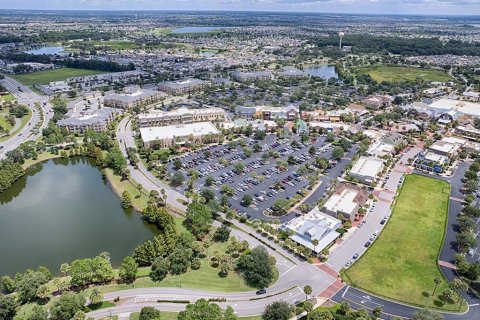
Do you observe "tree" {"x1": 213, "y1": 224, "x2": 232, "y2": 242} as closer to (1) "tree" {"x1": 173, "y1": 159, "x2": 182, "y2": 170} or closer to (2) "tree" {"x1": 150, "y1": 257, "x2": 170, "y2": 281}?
(2) "tree" {"x1": 150, "y1": 257, "x2": 170, "y2": 281}

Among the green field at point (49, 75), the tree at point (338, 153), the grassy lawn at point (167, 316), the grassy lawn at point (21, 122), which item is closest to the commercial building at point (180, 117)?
the grassy lawn at point (21, 122)

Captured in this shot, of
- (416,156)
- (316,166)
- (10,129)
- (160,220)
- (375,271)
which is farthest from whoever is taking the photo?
(10,129)

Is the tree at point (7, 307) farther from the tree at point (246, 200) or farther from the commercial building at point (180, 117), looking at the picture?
the commercial building at point (180, 117)

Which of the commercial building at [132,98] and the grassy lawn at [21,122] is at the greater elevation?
the commercial building at [132,98]

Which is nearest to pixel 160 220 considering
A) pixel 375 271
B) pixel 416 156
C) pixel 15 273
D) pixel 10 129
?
pixel 15 273

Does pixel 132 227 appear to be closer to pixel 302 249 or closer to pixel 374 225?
pixel 302 249

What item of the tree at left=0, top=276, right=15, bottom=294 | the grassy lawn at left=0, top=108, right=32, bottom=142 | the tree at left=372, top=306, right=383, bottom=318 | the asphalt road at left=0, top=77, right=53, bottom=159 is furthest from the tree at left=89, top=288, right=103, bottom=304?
the grassy lawn at left=0, top=108, right=32, bottom=142
